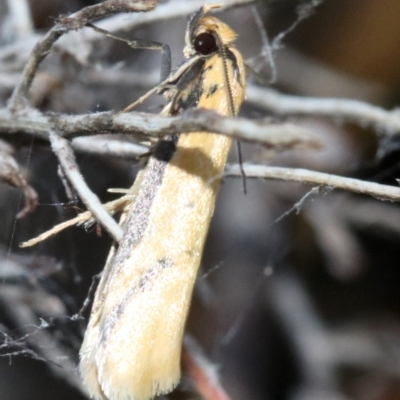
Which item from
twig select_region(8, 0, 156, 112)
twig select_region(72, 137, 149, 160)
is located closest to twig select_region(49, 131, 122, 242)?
twig select_region(8, 0, 156, 112)

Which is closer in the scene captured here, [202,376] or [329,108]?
[202,376]

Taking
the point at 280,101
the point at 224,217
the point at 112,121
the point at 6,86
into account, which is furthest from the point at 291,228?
the point at 112,121

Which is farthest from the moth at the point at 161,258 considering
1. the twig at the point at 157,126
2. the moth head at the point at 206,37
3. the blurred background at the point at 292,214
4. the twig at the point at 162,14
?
the blurred background at the point at 292,214

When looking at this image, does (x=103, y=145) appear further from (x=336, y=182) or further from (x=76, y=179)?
(x=336, y=182)

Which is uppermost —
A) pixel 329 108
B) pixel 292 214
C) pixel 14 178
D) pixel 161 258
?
pixel 14 178

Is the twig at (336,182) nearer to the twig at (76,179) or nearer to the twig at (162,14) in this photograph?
the twig at (76,179)

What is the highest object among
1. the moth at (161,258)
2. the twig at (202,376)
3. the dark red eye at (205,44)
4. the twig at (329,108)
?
the dark red eye at (205,44)

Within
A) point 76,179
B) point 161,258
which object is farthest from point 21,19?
point 161,258
